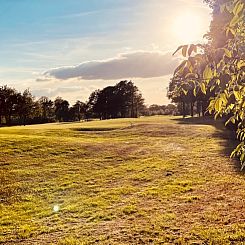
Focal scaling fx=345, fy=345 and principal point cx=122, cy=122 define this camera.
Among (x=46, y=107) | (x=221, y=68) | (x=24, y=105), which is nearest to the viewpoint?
(x=221, y=68)

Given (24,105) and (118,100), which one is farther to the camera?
(118,100)

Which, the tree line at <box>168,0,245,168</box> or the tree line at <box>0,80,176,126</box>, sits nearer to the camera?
the tree line at <box>168,0,245,168</box>

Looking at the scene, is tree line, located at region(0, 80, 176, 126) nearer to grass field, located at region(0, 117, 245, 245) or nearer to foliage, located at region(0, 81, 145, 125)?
foliage, located at region(0, 81, 145, 125)

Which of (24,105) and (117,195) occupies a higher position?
(24,105)

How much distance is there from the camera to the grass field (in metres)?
7.27

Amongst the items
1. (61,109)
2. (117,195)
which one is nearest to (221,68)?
(117,195)

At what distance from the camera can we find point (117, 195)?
10.2 metres

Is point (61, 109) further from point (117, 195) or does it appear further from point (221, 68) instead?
point (221, 68)

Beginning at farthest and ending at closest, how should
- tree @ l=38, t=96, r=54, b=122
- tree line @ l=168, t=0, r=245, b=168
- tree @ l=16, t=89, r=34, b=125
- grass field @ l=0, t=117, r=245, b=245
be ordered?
1. tree @ l=38, t=96, r=54, b=122
2. tree @ l=16, t=89, r=34, b=125
3. grass field @ l=0, t=117, r=245, b=245
4. tree line @ l=168, t=0, r=245, b=168

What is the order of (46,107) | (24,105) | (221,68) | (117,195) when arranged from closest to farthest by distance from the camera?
(221,68), (117,195), (24,105), (46,107)

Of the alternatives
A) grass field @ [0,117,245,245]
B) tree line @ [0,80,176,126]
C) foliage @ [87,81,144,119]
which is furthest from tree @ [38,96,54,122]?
grass field @ [0,117,245,245]

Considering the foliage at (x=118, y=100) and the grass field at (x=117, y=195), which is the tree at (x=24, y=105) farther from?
the grass field at (x=117, y=195)

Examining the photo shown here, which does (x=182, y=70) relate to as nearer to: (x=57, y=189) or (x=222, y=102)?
(x=222, y=102)

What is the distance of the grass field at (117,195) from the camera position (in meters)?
7.27
